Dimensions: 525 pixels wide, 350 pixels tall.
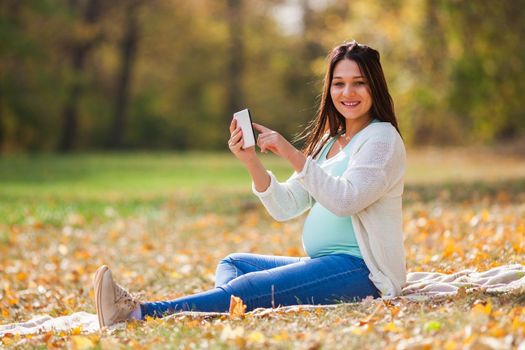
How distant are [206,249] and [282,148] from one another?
4.38 m

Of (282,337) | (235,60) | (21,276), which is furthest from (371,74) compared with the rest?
(235,60)

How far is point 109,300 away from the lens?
393 centimetres

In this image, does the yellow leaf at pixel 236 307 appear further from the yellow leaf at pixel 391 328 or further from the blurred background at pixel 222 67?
the blurred background at pixel 222 67

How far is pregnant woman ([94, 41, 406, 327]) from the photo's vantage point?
396cm

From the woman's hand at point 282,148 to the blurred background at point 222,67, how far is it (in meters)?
9.44

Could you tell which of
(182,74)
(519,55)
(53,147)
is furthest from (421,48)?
(182,74)

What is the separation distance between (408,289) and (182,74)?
32.5m

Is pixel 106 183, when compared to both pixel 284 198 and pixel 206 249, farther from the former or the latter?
pixel 284 198

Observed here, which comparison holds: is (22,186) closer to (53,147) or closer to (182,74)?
(53,147)

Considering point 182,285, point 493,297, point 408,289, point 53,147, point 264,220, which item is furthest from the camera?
point 53,147

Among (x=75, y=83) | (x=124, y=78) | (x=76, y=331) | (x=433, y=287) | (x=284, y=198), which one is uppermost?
(x=124, y=78)

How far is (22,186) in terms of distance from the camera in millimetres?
15477

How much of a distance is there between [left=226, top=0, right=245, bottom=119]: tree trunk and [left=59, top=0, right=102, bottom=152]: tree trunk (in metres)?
7.68

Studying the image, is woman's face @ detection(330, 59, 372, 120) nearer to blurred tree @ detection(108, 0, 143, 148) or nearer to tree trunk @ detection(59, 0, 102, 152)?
tree trunk @ detection(59, 0, 102, 152)
